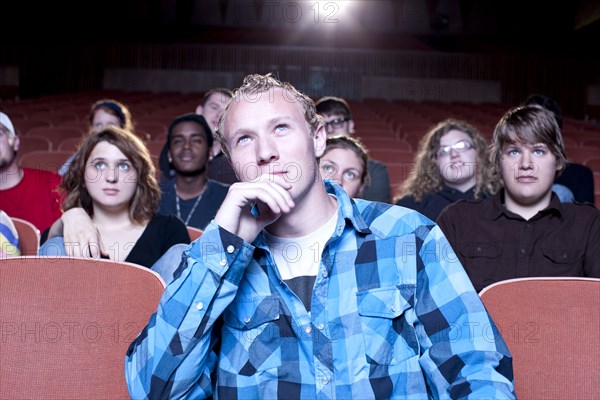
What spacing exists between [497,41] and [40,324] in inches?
498

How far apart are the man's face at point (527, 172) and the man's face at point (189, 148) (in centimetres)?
126

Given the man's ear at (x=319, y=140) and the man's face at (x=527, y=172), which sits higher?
the man's ear at (x=319, y=140)

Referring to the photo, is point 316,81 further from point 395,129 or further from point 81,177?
point 81,177

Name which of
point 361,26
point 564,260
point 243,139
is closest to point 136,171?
point 243,139

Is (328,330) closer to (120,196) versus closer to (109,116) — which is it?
(120,196)

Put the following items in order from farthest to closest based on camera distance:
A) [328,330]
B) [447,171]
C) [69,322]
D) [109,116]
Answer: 1. [109,116]
2. [447,171]
3. [69,322]
4. [328,330]

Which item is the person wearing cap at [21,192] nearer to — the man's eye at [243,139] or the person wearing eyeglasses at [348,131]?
the person wearing eyeglasses at [348,131]

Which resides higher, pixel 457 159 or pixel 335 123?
pixel 335 123

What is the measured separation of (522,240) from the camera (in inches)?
68.9

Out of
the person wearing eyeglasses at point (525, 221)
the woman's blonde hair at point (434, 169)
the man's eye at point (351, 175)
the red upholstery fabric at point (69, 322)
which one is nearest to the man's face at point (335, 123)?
the woman's blonde hair at point (434, 169)

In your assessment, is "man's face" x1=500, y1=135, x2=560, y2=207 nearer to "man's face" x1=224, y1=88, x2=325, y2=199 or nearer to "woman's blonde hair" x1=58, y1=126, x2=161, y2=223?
"man's face" x1=224, y1=88, x2=325, y2=199

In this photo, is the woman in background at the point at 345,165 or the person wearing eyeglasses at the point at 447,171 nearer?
the woman in background at the point at 345,165

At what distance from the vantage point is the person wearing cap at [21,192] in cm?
231

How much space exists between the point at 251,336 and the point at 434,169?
1.74m
